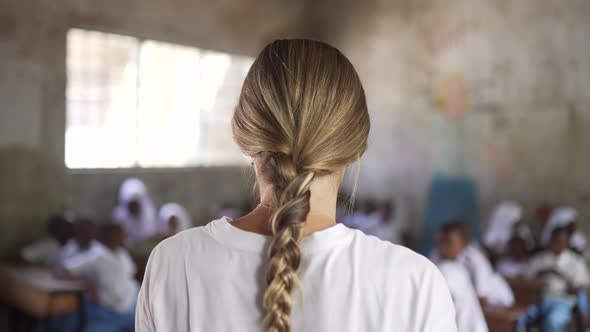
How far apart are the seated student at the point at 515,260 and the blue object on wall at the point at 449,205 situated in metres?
1.61

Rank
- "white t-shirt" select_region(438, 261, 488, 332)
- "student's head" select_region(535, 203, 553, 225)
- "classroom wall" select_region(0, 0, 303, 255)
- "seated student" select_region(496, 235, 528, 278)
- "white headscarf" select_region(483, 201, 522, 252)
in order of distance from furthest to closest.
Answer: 1. "white headscarf" select_region(483, 201, 522, 252)
2. "student's head" select_region(535, 203, 553, 225)
3. "classroom wall" select_region(0, 0, 303, 255)
4. "seated student" select_region(496, 235, 528, 278)
5. "white t-shirt" select_region(438, 261, 488, 332)

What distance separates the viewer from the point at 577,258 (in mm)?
5031

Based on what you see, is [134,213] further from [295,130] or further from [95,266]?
[295,130]

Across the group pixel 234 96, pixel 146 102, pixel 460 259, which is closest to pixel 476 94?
pixel 234 96

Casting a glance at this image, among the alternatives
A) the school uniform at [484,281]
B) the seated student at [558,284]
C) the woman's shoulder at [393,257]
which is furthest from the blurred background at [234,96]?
the woman's shoulder at [393,257]

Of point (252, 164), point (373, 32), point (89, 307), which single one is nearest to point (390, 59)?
point (373, 32)

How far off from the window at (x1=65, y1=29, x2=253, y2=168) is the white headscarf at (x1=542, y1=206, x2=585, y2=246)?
4.14m

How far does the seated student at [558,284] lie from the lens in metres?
4.60

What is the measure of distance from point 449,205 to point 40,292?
17.1 feet

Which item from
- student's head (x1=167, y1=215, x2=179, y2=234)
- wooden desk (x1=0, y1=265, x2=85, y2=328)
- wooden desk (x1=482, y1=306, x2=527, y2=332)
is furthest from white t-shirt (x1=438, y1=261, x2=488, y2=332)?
student's head (x1=167, y1=215, x2=179, y2=234)

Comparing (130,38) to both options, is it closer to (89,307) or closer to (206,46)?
(206,46)

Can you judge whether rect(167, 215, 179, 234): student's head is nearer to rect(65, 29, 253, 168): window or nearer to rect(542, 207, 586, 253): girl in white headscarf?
rect(65, 29, 253, 168): window

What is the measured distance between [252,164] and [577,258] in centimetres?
495

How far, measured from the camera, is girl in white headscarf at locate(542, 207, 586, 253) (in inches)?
231
